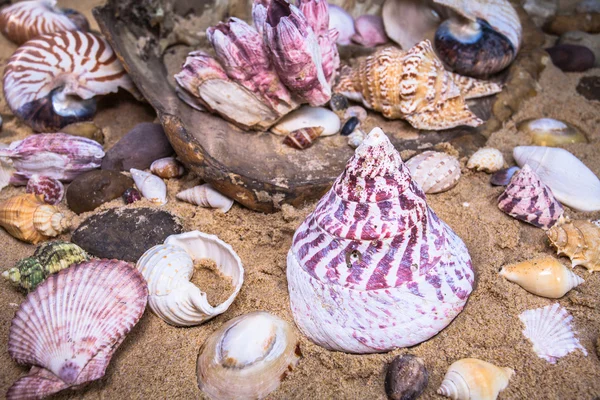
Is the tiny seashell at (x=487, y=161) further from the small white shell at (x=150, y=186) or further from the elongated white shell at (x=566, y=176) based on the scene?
the small white shell at (x=150, y=186)

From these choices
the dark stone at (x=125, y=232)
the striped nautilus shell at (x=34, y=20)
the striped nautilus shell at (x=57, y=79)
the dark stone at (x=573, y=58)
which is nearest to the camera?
the dark stone at (x=125, y=232)

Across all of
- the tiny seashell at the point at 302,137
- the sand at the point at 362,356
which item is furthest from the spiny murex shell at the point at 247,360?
the tiny seashell at the point at 302,137

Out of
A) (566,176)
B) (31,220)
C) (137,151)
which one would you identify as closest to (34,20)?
(137,151)

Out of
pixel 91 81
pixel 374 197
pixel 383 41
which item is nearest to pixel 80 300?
pixel 374 197

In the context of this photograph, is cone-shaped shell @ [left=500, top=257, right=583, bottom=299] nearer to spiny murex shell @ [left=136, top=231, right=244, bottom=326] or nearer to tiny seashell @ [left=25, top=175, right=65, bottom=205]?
spiny murex shell @ [left=136, top=231, right=244, bottom=326]

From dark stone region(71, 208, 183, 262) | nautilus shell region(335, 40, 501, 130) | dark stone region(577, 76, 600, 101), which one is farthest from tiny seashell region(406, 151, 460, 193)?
dark stone region(577, 76, 600, 101)

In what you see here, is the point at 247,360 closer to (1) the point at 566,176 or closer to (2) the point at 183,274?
(2) the point at 183,274
